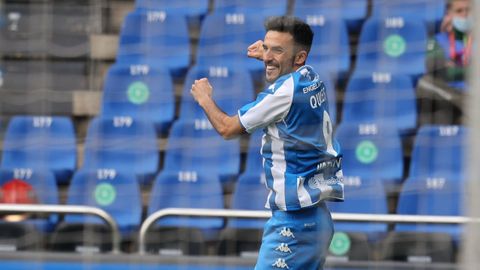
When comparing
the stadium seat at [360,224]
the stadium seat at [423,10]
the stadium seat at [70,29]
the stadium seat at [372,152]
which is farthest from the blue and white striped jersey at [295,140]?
the stadium seat at [70,29]

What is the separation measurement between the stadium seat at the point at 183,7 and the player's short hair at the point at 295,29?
6.55 feet

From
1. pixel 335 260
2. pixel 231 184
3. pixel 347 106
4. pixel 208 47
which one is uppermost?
pixel 208 47

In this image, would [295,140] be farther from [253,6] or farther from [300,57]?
Result: [253,6]

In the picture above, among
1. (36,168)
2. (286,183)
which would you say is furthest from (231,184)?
(286,183)

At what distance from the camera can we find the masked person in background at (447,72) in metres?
4.61

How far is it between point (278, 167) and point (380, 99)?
6.10 feet

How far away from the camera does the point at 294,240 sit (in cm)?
328

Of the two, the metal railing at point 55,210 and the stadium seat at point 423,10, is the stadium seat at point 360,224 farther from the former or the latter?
the metal railing at point 55,210

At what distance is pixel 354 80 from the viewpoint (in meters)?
Result: 5.04

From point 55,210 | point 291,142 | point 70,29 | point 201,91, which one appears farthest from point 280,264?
point 70,29

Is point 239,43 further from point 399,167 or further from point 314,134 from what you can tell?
point 314,134

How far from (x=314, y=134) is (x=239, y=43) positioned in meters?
1.88

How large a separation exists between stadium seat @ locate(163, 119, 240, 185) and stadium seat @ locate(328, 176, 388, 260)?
21.0 inches

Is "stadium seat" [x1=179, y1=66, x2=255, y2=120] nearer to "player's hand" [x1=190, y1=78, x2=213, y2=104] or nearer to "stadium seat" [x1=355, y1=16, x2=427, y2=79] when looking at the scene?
"stadium seat" [x1=355, y1=16, x2=427, y2=79]
